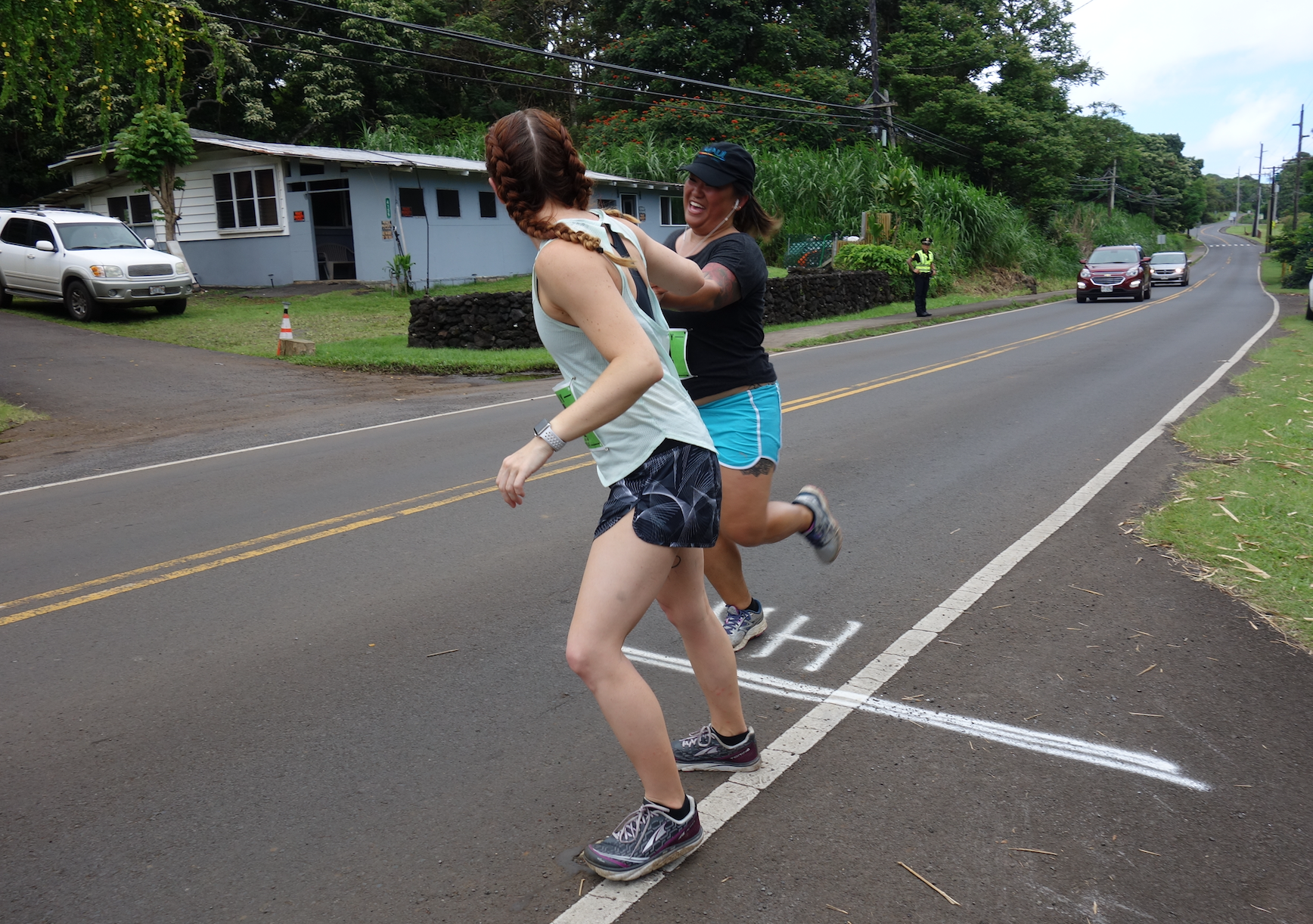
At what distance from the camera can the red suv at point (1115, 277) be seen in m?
30.6

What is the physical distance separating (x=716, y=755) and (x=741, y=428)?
3.92 ft

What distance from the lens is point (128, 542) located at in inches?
250

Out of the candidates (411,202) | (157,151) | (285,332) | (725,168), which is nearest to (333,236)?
(411,202)

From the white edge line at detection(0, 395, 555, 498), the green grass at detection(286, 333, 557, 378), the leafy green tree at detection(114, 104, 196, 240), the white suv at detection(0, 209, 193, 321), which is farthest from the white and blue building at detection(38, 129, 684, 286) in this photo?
the white edge line at detection(0, 395, 555, 498)

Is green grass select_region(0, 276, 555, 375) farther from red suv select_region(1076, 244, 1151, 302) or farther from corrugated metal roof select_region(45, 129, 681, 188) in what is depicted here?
red suv select_region(1076, 244, 1151, 302)

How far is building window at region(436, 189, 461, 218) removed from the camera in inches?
1065

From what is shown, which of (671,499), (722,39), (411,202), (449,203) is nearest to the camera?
(671,499)

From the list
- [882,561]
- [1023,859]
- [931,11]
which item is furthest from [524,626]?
[931,11]

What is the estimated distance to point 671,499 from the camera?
2.62m

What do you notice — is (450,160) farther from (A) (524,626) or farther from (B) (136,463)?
(A) (524,626)

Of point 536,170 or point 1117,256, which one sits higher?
point 536,170

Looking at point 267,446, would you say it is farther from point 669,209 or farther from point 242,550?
point 669,209

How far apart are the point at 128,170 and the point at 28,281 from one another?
4.58m

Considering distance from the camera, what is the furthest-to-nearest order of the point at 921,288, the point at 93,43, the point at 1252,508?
the point at 921,288, the point at 93,43, the point at 1252,508
